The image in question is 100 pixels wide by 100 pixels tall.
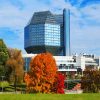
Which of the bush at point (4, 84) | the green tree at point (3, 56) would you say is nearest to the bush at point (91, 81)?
the green tree at point (3, 56)

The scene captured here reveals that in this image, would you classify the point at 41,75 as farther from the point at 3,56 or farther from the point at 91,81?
the point at 3,56

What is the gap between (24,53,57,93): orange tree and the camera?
7662 centimetres

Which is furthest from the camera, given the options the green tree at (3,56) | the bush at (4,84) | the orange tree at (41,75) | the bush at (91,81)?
the bush at (4,84)

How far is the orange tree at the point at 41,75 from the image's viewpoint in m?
76.6

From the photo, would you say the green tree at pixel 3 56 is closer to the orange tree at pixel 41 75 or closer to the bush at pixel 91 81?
the orange tree at pixel 41 75

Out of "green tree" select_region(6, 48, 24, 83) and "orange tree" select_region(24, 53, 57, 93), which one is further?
"green tree" select_region(6, 48, 24, 83)

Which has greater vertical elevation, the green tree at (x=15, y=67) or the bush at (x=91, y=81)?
the green tree at (x=15, y=67)

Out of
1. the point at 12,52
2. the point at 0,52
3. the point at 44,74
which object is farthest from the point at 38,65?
the point at 12,52

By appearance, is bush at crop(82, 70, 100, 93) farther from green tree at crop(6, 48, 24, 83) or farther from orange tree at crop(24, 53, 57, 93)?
green tree at crop(6, 48, 24, 83)

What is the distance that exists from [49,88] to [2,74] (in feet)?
47.4

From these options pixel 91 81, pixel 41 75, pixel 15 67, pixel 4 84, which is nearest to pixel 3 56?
pixel 15 67

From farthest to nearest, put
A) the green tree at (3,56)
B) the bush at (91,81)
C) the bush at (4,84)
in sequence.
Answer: the bush at (4,84)
the green tree at (3,56)
the bush at (91,81)

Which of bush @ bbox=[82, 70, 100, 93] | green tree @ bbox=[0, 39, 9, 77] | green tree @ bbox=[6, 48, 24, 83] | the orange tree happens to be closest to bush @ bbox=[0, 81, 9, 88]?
green tree @ bbox=[6, 48, 24, 83]

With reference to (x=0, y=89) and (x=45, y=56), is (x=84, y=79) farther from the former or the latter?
(x=0, y=89)
